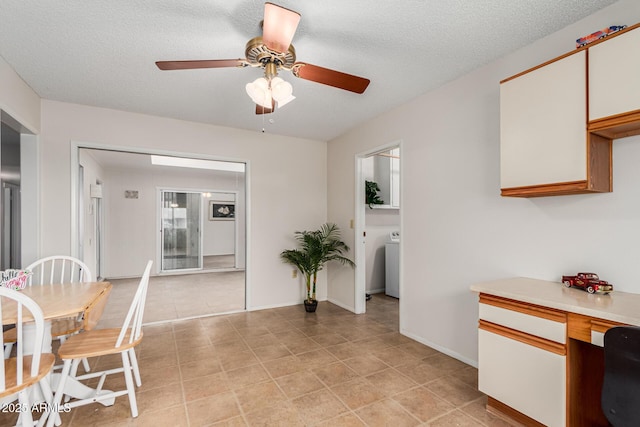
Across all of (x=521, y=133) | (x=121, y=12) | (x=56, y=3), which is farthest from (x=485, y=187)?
(x=56, y=3)

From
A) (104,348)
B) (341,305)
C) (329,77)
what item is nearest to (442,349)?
(341,305)

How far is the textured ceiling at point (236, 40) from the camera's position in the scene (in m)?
1.81

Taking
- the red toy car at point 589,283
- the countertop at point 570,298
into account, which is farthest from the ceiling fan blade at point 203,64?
the red toy car at point 589,283

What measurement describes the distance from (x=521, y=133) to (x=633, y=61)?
0.58 metres

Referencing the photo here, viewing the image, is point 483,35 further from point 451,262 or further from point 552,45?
point 451,262

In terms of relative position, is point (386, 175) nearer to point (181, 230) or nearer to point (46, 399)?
point (46, 399)

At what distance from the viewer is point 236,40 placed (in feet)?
6.98

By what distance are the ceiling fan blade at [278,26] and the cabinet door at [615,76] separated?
1.59 m

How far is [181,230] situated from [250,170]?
4.06 metres

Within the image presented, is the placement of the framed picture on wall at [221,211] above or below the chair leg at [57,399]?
above

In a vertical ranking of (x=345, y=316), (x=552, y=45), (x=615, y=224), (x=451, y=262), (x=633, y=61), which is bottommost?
(x=345, y=316)

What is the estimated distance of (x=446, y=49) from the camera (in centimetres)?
225

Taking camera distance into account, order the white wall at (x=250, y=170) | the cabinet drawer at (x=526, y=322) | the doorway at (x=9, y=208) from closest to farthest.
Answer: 1. the cabinet drawer at (x=526, y=322)
2. the white wall at (x=250, y=170)
3. the doorway at (x=9, y=208)

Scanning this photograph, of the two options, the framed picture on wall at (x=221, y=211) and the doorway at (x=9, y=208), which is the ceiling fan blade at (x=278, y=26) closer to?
the doorway at (x=9, y=208)
